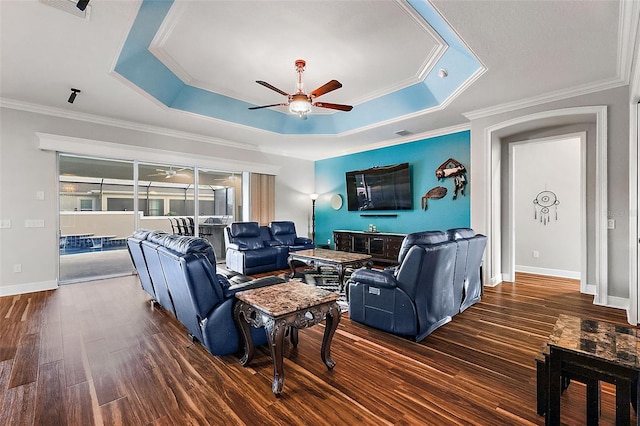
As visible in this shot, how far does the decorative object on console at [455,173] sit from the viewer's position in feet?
17.7

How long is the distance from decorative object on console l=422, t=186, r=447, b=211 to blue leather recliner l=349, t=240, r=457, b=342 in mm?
3127

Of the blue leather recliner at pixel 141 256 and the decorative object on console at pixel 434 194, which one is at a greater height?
the decorative object on console at pixel 434 194

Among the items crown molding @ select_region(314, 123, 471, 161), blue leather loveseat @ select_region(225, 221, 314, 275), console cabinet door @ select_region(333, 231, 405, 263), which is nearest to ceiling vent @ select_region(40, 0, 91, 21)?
blue leather loveseat @ select_region(225, 221, 314, 275)

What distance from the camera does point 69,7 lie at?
7.85ft

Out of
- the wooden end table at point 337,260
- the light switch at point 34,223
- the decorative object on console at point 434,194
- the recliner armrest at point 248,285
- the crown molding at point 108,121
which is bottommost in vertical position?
the wooden end table at point 337,260

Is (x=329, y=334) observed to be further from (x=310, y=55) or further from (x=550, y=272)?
(x=550, y=272)

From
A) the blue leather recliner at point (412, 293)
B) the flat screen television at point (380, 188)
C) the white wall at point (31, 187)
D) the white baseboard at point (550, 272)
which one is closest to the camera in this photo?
the blue leather recliner at point (412, 293)

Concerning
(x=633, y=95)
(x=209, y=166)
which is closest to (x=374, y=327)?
(x=633, y=95)

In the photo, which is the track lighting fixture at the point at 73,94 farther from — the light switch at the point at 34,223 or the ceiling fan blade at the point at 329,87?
the ceiling fan blade at the point at 329,87

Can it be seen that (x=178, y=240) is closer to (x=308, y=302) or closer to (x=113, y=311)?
(x=308, y=302)

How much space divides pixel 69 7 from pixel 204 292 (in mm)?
2596

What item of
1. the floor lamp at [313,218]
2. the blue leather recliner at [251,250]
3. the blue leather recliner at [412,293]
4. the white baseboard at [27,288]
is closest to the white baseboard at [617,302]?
the blue leather recliner at [412,293]

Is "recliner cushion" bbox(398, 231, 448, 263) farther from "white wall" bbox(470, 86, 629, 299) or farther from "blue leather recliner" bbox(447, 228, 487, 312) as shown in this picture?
"white wall" bbox(470, 86, 629, 299)

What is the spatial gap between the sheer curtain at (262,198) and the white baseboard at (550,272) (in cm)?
562
